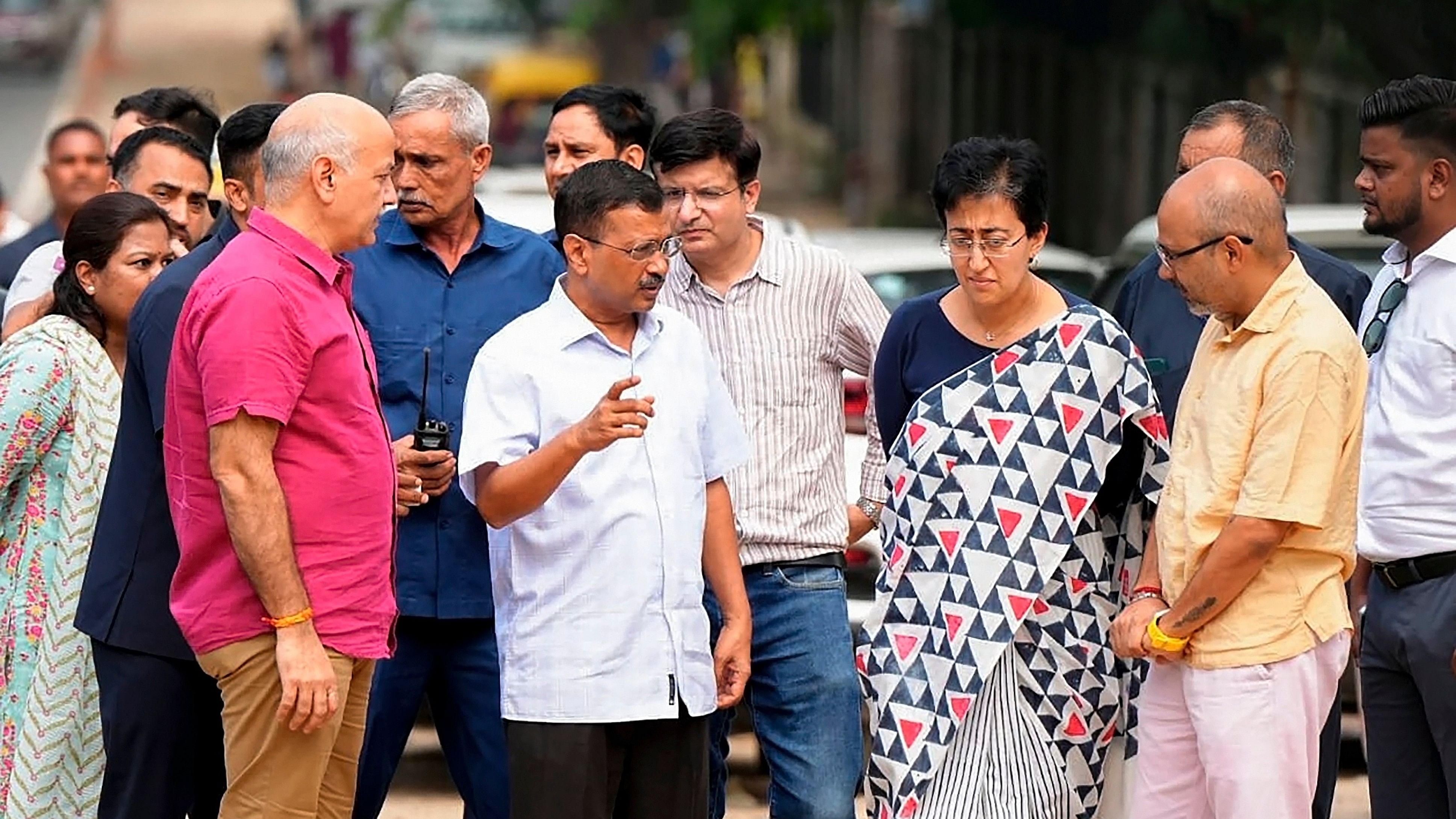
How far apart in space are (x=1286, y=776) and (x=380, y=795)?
7.19 ft

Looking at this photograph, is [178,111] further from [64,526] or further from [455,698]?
[455,698]

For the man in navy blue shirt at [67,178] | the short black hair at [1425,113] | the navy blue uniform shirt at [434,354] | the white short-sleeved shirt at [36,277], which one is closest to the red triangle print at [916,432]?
the navy blue uniform shirt at [434,354]

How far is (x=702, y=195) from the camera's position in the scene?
5629 mm

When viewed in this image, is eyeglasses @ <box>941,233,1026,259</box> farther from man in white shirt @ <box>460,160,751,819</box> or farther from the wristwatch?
the wristwatch

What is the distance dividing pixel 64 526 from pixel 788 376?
1787mm

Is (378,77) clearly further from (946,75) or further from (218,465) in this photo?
(218,465)

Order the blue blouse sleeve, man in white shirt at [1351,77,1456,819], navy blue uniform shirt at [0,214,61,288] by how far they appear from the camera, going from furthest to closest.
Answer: navy blue uniform shirt at [0,214,61,288], the blue blouse sleeve, man in white shirt at [1351,77,1456,819]

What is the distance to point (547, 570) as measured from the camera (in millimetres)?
4871

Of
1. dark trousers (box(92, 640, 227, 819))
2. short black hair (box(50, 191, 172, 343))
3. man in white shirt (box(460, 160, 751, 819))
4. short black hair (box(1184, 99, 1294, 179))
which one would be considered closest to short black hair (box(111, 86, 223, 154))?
short black hair (box(50, 191, 172, 343))

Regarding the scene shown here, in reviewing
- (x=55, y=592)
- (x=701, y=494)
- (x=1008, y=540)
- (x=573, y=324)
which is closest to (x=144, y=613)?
(x=55, y=592)

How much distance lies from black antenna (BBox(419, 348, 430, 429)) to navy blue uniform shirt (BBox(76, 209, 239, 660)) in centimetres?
58

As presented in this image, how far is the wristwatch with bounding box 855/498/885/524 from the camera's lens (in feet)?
19.3

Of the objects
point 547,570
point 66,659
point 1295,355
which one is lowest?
point 66,659

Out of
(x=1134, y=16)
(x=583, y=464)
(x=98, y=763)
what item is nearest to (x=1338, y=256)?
(x=583, y=464)
